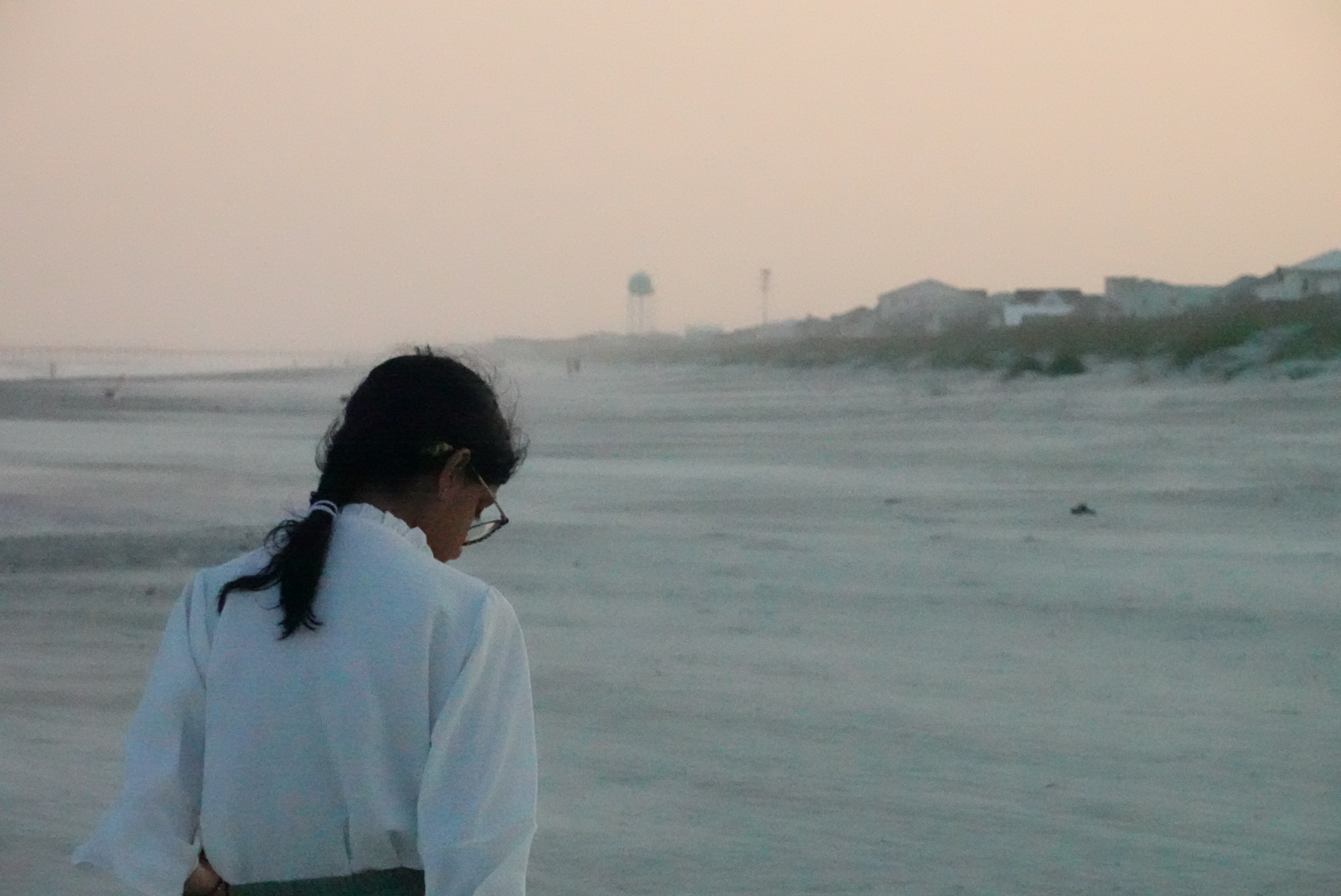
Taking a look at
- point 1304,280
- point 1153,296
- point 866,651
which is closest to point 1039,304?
point 1153,296

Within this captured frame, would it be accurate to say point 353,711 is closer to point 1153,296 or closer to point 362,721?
point 362,721

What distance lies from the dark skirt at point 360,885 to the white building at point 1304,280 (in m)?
18.2

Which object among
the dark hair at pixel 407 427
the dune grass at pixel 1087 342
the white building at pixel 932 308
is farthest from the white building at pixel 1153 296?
the dark hair at pixel 407 427

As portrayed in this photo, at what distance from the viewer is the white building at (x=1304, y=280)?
18.1 meters

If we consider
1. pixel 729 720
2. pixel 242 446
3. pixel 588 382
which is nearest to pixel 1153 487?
pixel 729 720

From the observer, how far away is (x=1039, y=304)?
24.6 m

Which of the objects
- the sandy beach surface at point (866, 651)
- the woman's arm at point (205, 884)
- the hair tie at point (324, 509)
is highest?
the hair tie at point (324, 509)

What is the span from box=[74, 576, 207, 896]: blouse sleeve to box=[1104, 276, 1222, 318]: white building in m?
19.5

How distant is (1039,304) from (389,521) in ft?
78.8

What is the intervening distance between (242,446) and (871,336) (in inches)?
633

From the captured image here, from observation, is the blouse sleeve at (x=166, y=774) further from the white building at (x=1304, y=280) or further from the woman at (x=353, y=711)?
the white building at (x=1304, y=280)

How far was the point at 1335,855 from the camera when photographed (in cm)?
374

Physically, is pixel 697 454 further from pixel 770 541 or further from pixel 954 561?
pixel 954 561

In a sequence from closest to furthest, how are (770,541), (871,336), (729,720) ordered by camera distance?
(729,720) < (770,541) < (871,336)
